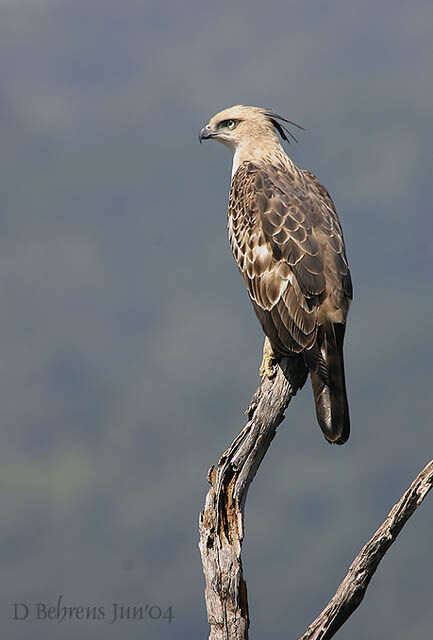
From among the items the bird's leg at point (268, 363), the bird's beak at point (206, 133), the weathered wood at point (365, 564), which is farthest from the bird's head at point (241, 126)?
the weathered wood at point (365, 564)

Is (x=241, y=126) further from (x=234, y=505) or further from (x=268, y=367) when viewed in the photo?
(x=234, y=505)

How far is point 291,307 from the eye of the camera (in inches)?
243

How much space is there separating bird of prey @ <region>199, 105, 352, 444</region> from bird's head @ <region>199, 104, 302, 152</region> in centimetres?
37

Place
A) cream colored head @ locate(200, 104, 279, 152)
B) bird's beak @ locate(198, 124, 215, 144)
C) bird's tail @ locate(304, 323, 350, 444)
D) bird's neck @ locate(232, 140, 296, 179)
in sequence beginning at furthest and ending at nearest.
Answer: bird's beak @ locate(198, 124, 215, 144)
cream colored head @ locate(200, 104, 279, 152)
bird's neck @ locate(232, 140, 296, 179)
bird's tail @ locate(304, 323, 350, 444)

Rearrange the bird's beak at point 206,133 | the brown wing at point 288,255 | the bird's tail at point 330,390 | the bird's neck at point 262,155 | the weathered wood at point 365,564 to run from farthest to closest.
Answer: the bird's beak at point 206,133 → the bird's neck at point 262,155 → the brown wing at point 288,255 → the bird's tail at point 330,390 → the weathered wood at point 365,564

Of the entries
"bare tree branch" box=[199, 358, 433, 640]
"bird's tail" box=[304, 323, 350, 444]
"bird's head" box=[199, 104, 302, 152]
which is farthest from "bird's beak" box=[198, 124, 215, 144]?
"bird's tail" box=[304, 323, 350, 444]

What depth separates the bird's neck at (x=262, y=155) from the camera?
7395mm

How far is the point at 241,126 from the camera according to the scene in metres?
7.81

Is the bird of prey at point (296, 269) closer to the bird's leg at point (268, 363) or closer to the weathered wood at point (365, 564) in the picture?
the bird's leg at point (268, 363)

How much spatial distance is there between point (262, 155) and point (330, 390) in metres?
2.59

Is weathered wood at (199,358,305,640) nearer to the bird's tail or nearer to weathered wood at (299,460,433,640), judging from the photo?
the bird's tail

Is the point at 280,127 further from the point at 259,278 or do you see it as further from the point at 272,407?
the point at 272,407

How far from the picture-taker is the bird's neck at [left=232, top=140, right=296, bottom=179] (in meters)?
7.39

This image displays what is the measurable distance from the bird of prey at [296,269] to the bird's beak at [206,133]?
0.71 metres
